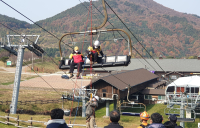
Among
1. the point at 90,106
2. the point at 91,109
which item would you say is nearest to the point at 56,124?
the point at 90,106

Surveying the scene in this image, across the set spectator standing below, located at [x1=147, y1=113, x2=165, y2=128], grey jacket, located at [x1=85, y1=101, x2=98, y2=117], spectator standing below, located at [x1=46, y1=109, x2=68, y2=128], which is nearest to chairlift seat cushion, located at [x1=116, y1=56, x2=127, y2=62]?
grey jacket, located at [x1=85, y1=101, x2=98, y2=117]

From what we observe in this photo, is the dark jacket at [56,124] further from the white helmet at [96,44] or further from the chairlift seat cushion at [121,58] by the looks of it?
the chairlift seat cushion at [121,58]

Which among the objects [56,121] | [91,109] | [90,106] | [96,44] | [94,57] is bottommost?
[91,109]

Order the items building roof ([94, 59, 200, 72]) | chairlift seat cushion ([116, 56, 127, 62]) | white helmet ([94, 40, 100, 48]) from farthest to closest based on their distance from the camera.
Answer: building roof ([94, 59, 200, 72])
chairlift seat cushion ([116, 56, 127, 62])
white helmet ([94, 40, 100, 48])

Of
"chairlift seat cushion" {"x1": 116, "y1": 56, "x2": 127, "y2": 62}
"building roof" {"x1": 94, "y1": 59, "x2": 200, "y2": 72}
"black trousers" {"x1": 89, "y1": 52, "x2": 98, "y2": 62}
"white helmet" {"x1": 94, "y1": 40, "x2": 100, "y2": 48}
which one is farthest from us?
"building roof" {"x1": 94, "y1": 59, "x2": 200, "y2": 72}

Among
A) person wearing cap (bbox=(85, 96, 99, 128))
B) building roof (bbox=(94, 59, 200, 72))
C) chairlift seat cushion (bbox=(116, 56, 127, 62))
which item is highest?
building roof (bbox=(94, 59, 200, 72))

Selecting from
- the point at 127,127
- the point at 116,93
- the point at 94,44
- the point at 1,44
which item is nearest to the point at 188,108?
the point at 127,127

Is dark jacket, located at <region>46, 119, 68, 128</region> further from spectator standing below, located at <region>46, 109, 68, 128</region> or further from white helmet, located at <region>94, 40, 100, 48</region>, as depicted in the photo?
white helmet, located at <region>94, 40, 100, 48</region>

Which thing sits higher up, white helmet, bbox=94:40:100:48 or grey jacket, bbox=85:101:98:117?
white helmet, bbox=94:40:100:48

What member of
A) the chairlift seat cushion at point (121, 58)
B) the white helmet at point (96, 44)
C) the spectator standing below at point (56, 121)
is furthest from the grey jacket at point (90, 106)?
the spectator standing below at point (56, 121)

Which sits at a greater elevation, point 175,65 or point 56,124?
point 175,65

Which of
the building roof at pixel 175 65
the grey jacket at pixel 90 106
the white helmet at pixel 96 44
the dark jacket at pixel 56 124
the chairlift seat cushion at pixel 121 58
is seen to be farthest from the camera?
the building roof at pixel 175 65

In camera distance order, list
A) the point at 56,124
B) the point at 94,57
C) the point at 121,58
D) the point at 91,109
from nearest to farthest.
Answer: the point at 56,124
the point at 91,109
the point at 94,57
the point at 121,58

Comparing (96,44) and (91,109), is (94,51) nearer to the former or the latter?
(96,44)
